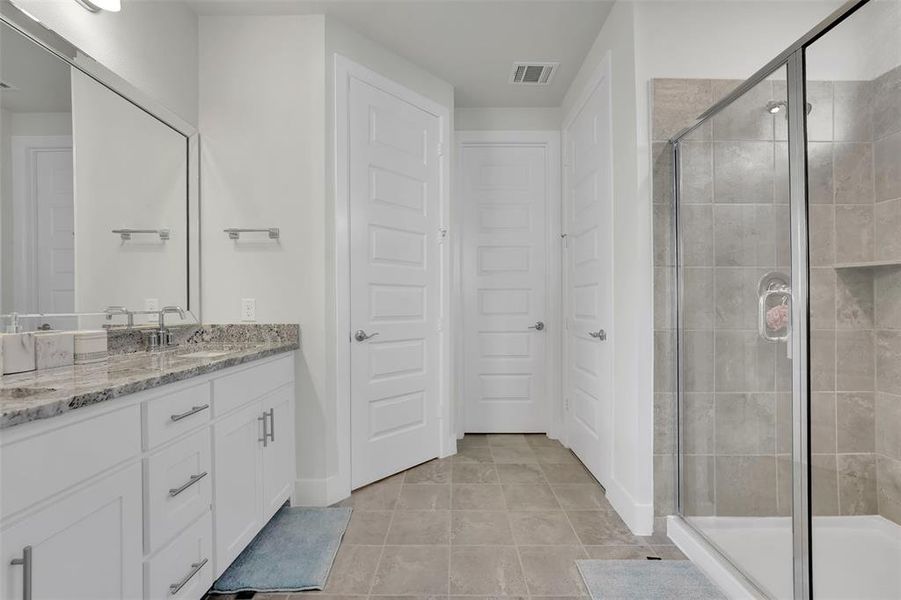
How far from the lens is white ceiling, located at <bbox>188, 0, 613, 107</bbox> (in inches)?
91.6

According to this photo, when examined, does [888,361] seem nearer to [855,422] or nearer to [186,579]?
[855,422]

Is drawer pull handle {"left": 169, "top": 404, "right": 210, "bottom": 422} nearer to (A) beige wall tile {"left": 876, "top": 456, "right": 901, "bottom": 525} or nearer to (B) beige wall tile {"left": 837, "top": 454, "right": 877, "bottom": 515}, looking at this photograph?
(B) beige wall tile {"left": 837, "top": 454, "right": 877, "bottom": 515}

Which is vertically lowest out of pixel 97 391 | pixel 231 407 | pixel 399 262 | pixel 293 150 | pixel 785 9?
pixel 231 407

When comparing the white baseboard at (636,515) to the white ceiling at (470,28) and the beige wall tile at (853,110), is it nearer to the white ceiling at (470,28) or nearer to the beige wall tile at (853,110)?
the beige wall tile at (853,110)

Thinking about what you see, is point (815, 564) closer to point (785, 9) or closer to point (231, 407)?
point (231, 407)

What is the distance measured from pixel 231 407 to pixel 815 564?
2073 mm

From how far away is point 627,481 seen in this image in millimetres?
2133

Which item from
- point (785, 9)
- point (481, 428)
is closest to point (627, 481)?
point (481, 428)

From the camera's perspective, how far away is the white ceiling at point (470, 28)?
2.33 meters

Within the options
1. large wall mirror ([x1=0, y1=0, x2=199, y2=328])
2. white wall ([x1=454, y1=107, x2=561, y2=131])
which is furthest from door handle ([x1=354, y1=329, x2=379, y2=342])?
white wall ([x1=454, y1=107, x2=561, y2=131])

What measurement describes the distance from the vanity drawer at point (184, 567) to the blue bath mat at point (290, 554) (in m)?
0.22

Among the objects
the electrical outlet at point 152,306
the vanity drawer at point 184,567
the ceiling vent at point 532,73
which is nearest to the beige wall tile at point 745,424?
the vanity drawer at point 184,567

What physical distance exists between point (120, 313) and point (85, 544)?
1.22 m

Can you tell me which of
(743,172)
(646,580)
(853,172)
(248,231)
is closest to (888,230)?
(853,172)
